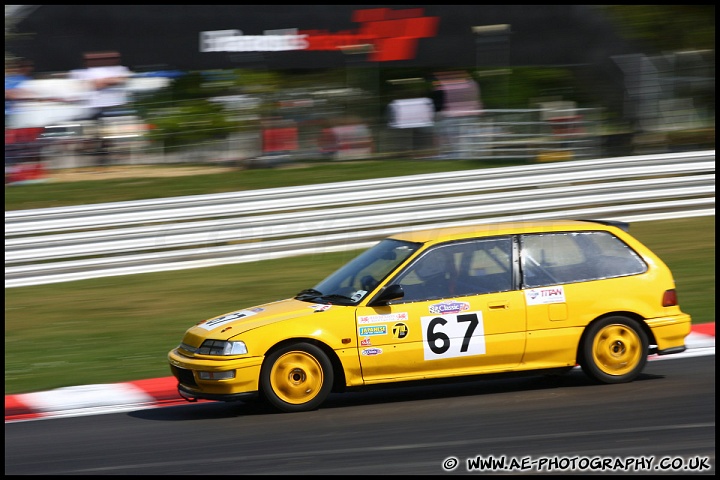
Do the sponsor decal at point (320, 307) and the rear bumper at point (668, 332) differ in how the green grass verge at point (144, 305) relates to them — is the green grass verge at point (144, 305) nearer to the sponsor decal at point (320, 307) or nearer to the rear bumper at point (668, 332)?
the sponsor decal at point (320, 307)

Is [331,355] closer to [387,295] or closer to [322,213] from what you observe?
[387,295]

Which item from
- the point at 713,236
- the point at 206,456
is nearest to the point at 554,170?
the point at 713,236

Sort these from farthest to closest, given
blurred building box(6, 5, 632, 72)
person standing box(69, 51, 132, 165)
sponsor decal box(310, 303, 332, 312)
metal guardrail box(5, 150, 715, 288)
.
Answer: blurred building box(6, 5, 632, 72), person standing box(69, 51, 132, 165), metal guardrail box(5, 150, 715, 288), sponsor decal box(310, 303, 332, 312)

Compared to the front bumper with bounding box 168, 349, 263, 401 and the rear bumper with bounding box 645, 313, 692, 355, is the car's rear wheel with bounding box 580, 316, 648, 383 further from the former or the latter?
the front bumper with bounding box 168, 349, 263, 401

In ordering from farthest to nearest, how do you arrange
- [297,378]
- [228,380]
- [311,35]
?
[311,35]
[297,378]
[228,380]

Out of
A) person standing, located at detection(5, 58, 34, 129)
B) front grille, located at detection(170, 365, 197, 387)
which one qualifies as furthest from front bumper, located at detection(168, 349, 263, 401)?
person standing, located at detection(5, 58, 34, 129)

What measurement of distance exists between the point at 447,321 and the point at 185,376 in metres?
1.97

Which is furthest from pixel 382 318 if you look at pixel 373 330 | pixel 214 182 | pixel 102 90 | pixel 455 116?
pixel 102 90

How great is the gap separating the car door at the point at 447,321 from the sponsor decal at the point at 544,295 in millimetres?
67

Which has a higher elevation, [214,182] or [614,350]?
[214,182]

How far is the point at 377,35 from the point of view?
18.3 metres

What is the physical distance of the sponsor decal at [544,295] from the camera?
24.5 ft

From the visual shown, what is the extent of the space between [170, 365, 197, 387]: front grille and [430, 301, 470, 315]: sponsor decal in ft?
5.97

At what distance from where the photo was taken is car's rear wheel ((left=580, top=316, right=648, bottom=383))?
24.7 feet
